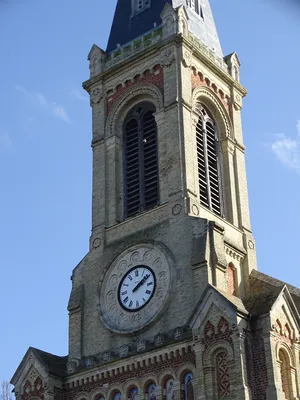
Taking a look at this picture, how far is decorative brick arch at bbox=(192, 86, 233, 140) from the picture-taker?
Answer: 135ft

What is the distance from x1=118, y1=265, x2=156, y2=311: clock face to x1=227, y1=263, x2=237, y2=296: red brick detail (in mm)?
2965

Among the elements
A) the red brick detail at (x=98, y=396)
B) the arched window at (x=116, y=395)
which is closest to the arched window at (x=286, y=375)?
the arched window at (x=116, y=395)

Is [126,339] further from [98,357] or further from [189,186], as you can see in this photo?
[189,186]

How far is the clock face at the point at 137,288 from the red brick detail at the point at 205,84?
371 inches

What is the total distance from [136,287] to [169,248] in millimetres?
2099

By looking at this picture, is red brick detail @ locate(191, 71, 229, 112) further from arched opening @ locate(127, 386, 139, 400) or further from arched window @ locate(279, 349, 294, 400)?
arched opening @ locate(127, 386, 139, 400)

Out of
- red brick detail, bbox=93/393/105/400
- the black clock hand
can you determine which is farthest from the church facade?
red brick detail, bbox=93/393/105/400

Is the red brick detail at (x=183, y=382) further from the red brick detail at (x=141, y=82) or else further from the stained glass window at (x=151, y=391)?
the red brick detail at (x=141, y=82)

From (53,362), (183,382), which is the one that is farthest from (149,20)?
(183,382)

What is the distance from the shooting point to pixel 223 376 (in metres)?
30.9

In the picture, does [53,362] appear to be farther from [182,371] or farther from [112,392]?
[182,371]

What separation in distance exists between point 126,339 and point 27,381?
181 inches

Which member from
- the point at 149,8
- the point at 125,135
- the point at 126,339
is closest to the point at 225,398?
the point at 126,339

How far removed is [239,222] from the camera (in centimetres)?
3894
